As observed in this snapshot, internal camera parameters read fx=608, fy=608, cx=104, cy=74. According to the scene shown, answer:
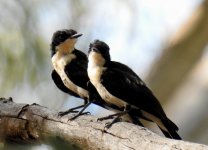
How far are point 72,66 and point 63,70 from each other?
57 millimetres

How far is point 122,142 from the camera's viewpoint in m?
1.78

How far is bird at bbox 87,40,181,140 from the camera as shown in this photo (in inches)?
83.4

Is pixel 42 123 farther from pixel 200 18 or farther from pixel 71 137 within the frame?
pixel 200 18

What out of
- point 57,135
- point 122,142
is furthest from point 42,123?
point 122,142

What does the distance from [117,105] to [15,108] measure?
402 millimetres

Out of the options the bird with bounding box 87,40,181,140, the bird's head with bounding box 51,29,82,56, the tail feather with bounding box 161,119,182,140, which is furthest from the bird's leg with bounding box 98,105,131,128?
the bird's head with bounding box 51,29,82,56

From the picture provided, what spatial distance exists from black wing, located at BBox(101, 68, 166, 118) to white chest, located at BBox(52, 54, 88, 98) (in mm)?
211

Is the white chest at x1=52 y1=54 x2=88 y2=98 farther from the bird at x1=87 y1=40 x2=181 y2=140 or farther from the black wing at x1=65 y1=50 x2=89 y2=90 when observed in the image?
the bird at x1=87 y1=40 x2=181 y2=140

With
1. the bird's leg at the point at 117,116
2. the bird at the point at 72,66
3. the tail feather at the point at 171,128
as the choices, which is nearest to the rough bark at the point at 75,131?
the bird's leg at the point at 117,116

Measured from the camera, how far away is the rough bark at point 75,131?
1.69m

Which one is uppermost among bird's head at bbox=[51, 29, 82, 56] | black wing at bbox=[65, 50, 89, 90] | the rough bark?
bird's head at bbox=[51, 29, 82, 56]

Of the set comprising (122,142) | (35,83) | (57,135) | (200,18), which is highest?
(200,18)

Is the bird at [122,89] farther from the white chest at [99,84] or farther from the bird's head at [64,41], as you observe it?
the bird's head at [64,41]

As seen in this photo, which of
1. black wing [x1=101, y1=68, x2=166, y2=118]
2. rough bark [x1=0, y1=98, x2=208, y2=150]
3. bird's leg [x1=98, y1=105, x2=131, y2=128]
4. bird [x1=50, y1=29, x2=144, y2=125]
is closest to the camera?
rough bark [x1=0, y1=98, x2=208, y2=150]
